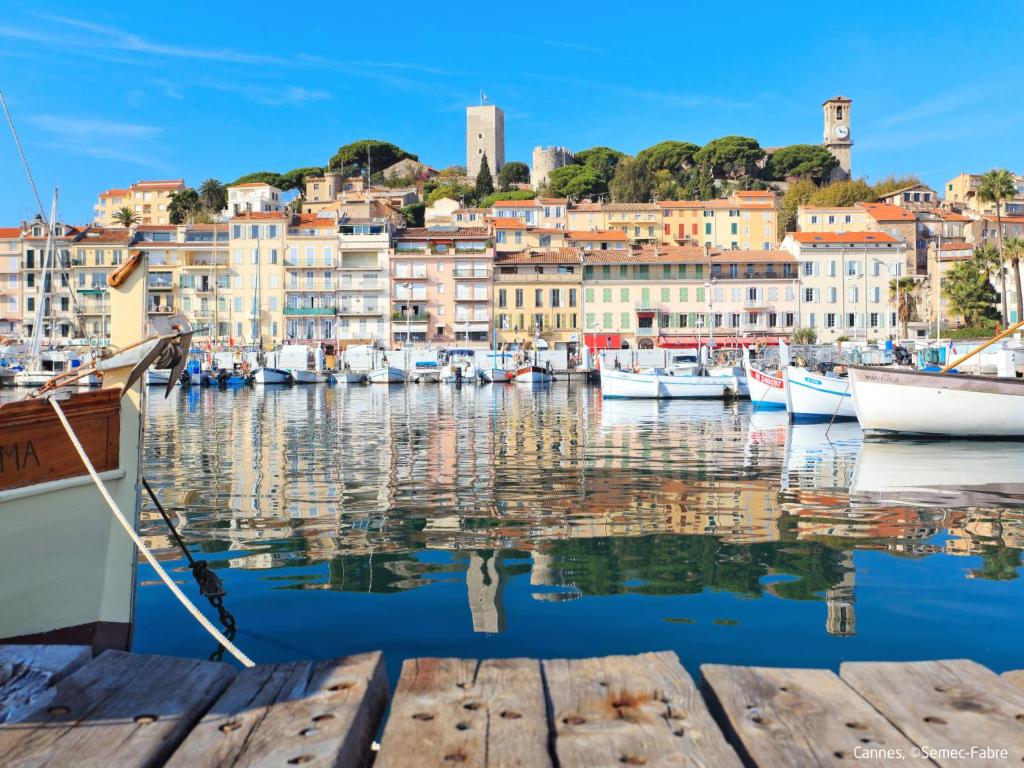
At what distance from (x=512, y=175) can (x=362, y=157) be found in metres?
22.2

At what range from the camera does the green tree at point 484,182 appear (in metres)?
132

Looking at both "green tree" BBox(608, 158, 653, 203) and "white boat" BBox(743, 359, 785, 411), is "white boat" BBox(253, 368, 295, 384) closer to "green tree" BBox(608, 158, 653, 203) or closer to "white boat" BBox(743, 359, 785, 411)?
"white boat" BBox(743, 359, 785, 411)

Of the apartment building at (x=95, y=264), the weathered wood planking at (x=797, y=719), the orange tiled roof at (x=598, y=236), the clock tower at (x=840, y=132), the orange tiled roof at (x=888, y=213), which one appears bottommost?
the weathered wood planking at (x=797, y=719)

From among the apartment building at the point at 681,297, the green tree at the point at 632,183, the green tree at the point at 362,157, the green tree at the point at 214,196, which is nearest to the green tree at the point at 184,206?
the green tree at the point at 214,196

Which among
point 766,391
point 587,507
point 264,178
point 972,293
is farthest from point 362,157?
point 587,507

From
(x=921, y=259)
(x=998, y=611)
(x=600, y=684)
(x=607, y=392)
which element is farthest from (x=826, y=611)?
(x=921, y=259)

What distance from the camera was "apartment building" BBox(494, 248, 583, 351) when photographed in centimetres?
8412

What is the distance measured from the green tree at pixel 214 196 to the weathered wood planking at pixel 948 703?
116 m

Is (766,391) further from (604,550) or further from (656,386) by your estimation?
(604,550)

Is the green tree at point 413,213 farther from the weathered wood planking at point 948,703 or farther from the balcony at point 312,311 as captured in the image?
the weathered wood planking at point 948,703

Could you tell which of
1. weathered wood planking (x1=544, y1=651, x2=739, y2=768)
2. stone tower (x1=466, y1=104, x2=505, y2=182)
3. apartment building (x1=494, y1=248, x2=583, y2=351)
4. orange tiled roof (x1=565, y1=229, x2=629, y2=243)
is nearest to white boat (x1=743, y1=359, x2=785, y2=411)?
weathered wood planking (x1=544, y1=651, x2=739, y2=768)

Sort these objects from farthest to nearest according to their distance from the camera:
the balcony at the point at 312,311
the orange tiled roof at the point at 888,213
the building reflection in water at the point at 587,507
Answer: the orange tiled roof at the point at 888,213 → the balcony at the point at 312,311 → the building reflection in water at the point at 587,507

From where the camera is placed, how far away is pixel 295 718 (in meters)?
3.43

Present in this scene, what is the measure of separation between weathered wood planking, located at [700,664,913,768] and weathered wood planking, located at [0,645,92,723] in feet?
8.38
